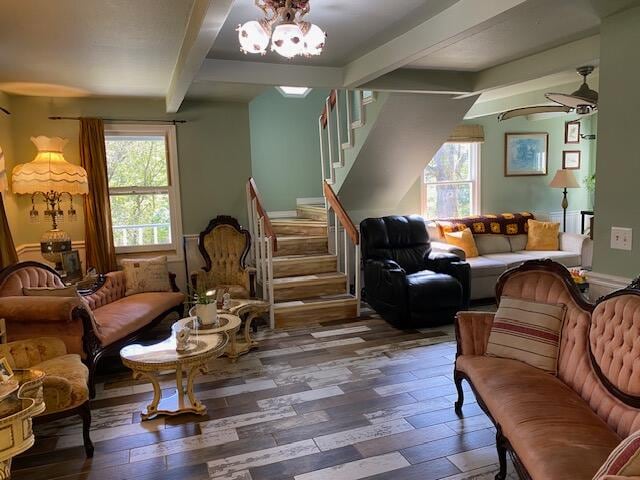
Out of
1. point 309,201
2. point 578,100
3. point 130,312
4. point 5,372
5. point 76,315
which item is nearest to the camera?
point 5,372

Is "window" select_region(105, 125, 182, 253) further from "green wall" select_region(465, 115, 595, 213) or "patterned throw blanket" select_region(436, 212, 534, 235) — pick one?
"green wall" select_region(465, 115, 595, 213)

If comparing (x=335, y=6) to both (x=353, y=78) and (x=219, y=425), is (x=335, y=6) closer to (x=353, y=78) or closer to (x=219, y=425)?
(x=353, y=78)

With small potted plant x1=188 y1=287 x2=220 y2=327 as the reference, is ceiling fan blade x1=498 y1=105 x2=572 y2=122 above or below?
above

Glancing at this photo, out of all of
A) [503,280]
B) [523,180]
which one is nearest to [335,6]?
[503,280]

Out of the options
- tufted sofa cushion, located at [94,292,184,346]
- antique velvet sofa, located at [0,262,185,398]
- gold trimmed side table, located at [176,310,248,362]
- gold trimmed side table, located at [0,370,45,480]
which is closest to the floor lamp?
gold trimmed side table, located at [176,310,248,362]

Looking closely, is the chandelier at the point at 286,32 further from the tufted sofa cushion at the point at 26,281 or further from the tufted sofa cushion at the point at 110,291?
the tufted sofa cushion at the point at 110,291

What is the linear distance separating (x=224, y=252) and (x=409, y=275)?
2.02m

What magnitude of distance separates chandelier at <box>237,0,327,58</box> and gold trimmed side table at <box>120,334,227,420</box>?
181cm

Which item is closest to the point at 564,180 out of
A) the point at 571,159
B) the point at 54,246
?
the point at 571,159

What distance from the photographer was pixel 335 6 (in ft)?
8.91

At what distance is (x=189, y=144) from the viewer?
524cm

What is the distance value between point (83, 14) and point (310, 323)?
Answer: 341cm

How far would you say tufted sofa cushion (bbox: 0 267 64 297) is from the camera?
3.33 metres

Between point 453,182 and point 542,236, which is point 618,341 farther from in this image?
point 453,182
